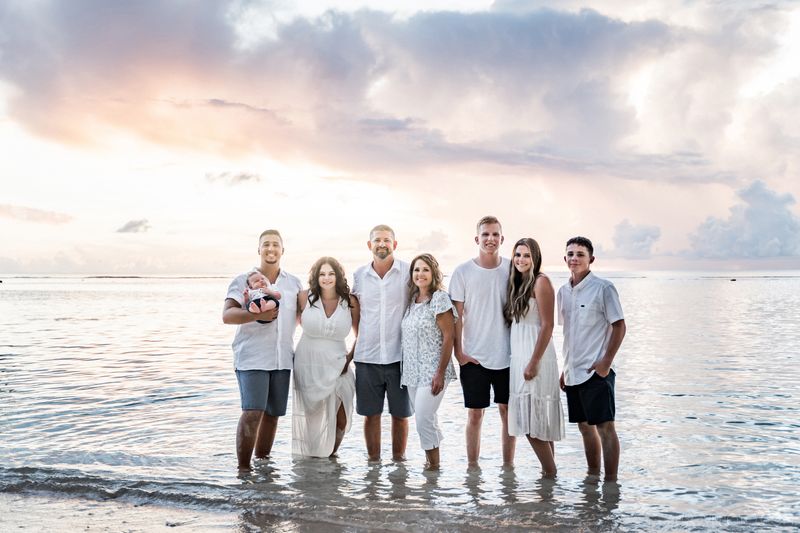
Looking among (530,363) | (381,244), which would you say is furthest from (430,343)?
(381,244)

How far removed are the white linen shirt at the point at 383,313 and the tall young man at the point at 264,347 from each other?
→ 0.77 m

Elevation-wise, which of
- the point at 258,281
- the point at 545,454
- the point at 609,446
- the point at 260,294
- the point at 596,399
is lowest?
the point at 545,454

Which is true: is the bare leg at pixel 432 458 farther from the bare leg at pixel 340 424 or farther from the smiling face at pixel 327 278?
the smiling face at pixel 327 278

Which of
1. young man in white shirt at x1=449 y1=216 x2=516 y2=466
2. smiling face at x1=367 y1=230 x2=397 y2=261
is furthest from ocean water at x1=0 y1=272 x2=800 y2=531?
smiling face at x1=367 y1=230 x2=397 y2=261

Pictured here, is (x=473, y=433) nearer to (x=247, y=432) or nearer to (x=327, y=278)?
(x=327, y=278)

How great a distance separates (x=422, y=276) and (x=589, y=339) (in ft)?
5.52

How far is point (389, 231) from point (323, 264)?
0.76 m

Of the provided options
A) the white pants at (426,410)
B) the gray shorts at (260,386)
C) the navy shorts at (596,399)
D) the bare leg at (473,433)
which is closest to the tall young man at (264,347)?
the gray shorts at (260,386)

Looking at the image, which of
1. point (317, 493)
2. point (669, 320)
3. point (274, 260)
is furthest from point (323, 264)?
point (669, 320)

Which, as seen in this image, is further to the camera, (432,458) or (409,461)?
(409,461)

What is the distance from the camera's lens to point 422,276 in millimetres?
6746

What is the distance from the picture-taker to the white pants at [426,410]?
677cm

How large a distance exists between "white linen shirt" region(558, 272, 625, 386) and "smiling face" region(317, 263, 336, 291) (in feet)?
7.68

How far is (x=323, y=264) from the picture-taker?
23.2 feet
